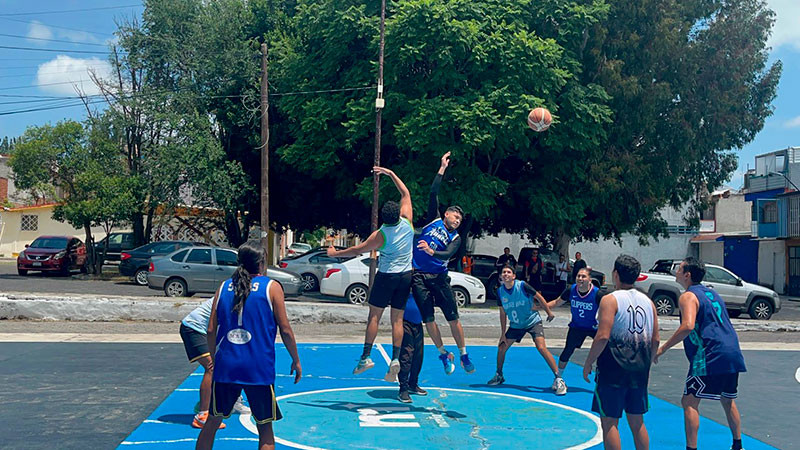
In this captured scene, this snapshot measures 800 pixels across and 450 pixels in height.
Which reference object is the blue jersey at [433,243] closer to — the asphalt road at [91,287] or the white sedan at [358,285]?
the white sedan at [358,285]

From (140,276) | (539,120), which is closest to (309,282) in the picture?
(140,276)

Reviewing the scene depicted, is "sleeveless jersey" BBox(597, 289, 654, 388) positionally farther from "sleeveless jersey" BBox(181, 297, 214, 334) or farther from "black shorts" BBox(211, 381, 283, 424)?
"sleeveless jersey" BBox(181, 297, 214, 334)

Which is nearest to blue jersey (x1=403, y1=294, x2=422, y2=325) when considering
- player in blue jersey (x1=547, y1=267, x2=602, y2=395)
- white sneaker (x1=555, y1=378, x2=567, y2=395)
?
player in blue jersey (x1=547, y1=267, x2=602, y2=395)

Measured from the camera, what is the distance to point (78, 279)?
3244 cm

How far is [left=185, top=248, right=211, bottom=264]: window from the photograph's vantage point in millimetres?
23094

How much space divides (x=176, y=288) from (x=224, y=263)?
1554 mm

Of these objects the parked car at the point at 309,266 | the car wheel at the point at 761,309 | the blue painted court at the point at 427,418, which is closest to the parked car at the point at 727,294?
the car wheel at the point at 761,309

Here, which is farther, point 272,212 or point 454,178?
point 272,212

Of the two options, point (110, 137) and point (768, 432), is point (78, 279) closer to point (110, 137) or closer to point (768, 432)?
point (110, 137)

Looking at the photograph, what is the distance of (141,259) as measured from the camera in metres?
29.0

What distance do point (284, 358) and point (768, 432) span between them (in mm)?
7324

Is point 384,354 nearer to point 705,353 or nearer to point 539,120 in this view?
point 705,353

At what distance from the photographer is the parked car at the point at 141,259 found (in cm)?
2884

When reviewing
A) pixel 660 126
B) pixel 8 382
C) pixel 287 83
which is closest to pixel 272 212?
pixel 287 83
